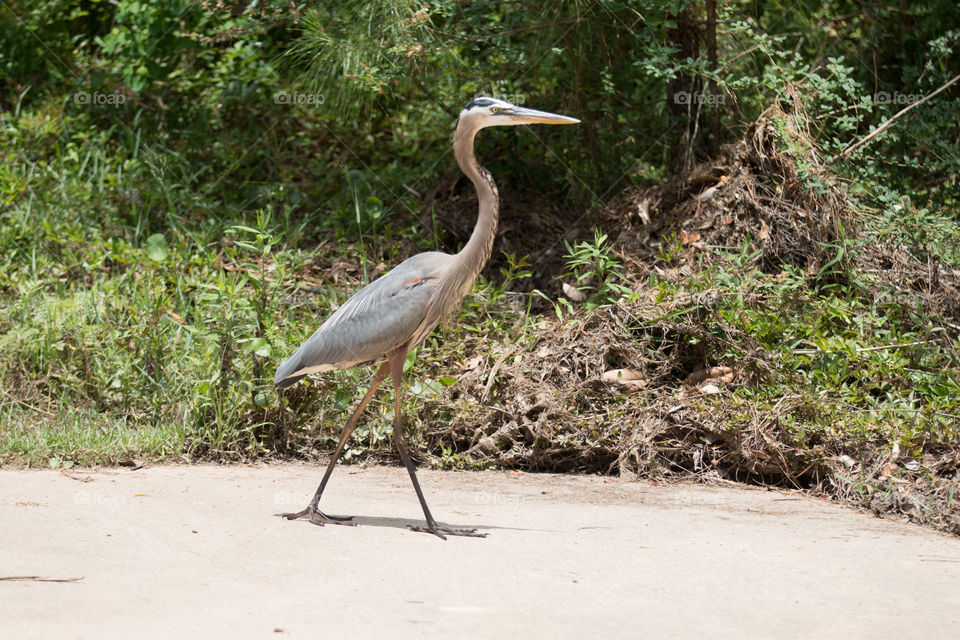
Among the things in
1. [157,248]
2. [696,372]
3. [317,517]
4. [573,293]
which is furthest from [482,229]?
[157,248]

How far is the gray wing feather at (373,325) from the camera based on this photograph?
5188mm

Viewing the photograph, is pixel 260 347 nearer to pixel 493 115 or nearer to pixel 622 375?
pixel 493 115

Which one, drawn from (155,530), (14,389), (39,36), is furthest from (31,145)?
(155,530)

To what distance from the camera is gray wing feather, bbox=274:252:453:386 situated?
5.19 metres

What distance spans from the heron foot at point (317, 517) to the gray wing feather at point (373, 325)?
0.74m

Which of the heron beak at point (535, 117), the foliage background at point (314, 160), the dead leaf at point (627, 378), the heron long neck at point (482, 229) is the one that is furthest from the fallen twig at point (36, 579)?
the dead leaf at point (627, 378)

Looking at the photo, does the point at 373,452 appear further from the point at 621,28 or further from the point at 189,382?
the point at 621,28

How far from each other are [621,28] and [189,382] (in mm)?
4350

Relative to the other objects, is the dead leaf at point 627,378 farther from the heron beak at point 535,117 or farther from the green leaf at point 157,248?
the green leaf at point 157,248

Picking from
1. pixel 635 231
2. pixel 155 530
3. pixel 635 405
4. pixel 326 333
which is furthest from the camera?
pixel 635 231

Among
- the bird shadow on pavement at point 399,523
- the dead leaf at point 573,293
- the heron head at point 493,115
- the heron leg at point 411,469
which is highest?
the heron head at point 493,115

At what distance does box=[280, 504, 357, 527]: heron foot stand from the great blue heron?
10.4 inches

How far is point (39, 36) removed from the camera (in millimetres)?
10227

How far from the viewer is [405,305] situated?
5215 millimetres
